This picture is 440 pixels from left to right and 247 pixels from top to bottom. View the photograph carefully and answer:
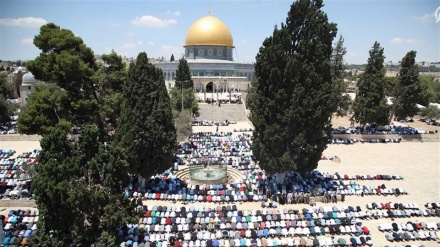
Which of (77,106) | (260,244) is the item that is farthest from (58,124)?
(260,244)

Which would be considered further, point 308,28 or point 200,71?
point 200,71

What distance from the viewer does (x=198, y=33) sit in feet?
219

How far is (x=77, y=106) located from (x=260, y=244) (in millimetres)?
14630

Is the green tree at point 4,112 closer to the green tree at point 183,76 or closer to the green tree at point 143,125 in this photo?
the green tree at point 183,76

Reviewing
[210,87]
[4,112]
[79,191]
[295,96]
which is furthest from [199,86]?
[79,191]

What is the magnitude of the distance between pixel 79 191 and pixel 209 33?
56989mm

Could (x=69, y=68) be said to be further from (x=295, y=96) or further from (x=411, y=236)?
(x=411, y=236)

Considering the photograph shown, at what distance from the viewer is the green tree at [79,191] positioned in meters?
13.1

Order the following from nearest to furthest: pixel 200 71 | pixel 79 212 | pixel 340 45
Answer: pixel 79 212, pixel 340 45, pixel 200 71

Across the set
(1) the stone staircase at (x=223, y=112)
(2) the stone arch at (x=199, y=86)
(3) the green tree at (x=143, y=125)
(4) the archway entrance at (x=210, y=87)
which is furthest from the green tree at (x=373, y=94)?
(4) the archway entrance at (x=210, y=87)

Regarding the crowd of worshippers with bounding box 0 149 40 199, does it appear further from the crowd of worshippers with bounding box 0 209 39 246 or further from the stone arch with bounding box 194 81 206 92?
the stone arch with bounding box 194 81 206 92

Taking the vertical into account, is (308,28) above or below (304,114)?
above

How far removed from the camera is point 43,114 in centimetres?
2111

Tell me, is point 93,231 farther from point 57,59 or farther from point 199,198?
point 57,59
